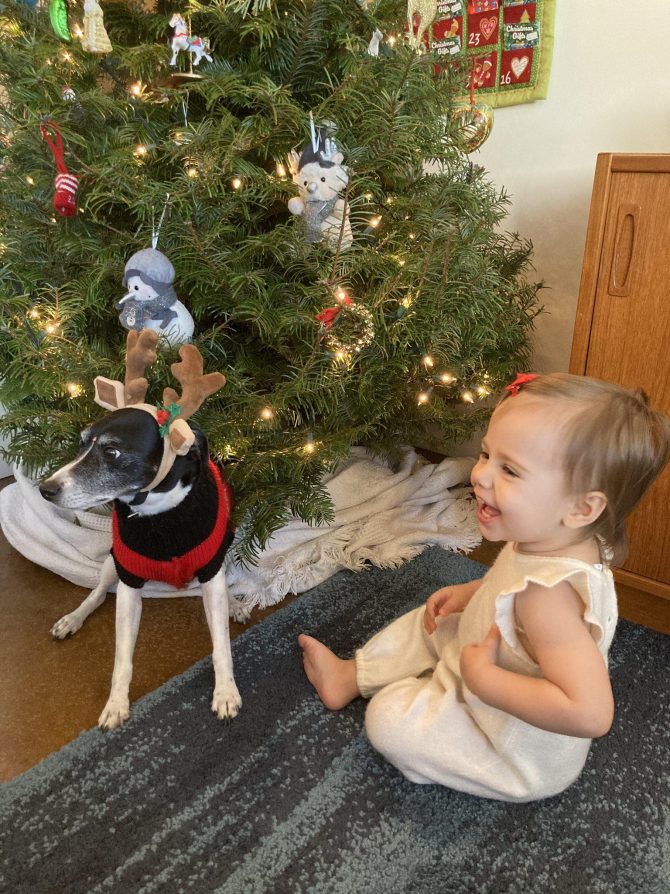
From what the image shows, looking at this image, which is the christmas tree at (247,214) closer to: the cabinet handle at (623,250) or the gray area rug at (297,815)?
the cabinet handle at (623,250)

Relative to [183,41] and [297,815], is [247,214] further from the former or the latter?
[297,815]

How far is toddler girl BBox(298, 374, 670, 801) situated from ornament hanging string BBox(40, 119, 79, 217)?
0.82 metres

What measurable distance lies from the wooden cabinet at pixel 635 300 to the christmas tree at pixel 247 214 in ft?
0.72

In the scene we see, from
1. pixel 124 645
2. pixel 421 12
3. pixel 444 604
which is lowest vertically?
pixel 124 645

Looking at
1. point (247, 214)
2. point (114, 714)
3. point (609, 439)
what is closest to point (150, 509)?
point (114, 714)

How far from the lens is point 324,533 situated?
4.88ft

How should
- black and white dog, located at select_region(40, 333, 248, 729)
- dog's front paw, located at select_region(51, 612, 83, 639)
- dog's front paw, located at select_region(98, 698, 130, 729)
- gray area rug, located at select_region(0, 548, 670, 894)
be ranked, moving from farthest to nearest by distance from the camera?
dog's front paw, located at select_region(51, 612, 83, 639)
dog's front paw, located at select_region(98, 698, 130, 729)
black and white dog, located at select_region(40, 333, 248, 729)
gray area rug, located at select_region(0, 548, 670, 894)

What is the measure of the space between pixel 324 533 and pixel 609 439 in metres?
0.89

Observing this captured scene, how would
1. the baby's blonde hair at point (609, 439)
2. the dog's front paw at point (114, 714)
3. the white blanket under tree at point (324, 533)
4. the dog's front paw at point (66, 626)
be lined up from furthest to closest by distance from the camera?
the white blanket under tree at point (324, 533)
the dog's front paw at point (66, 626)
the dog's front paw at point (114, 714)
the baby's blonde hair at point (609, 439)

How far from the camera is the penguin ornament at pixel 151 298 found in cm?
104

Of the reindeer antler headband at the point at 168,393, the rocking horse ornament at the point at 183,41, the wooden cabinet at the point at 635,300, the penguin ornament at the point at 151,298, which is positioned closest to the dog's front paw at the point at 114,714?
the reindeer antler headband at the point at 168,393

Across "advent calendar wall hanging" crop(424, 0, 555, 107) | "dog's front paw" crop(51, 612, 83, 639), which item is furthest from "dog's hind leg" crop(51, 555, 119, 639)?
"advent calendar wall hanging" crop(424, 0, 555, 107)

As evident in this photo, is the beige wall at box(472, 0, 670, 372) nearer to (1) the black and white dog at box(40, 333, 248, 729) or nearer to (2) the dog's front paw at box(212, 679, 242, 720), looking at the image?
(1) the black and white dog at box(40, 333, 248, 729)

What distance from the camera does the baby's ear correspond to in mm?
697
